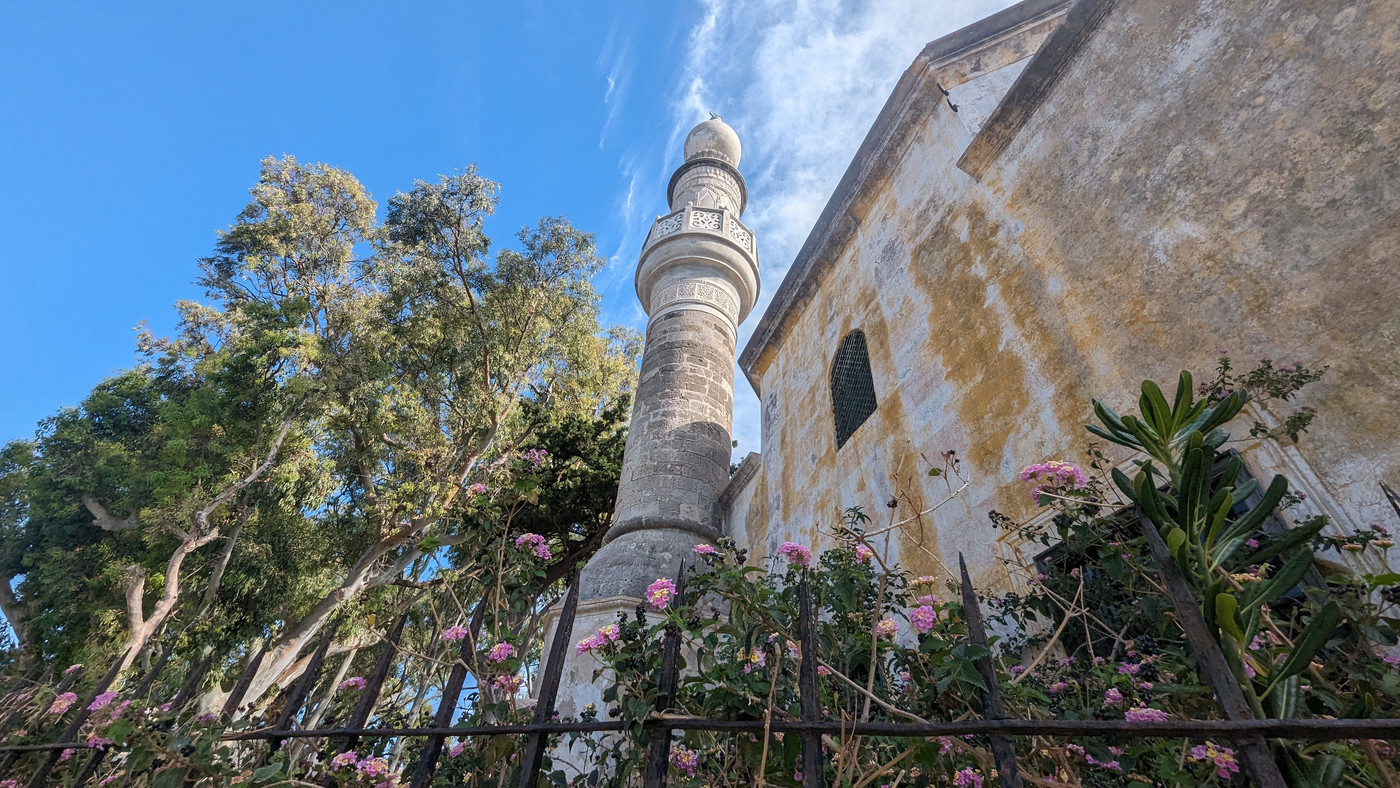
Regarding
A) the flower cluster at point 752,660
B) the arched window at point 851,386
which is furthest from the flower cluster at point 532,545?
the arched window at point 851,386

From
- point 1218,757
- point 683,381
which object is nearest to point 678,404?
point 683,381

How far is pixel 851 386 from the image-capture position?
6273 mm

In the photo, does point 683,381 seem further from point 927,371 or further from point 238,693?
point 238,693

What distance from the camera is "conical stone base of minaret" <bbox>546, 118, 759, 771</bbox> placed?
5.93m

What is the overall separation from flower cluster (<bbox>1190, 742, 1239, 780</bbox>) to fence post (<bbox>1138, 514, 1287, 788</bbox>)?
41 centimetres

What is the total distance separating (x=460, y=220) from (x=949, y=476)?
11.4 m

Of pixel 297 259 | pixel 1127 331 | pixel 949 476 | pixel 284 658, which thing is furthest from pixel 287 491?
pixel 1127 331

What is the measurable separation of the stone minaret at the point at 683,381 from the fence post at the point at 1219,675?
5038 millimetres

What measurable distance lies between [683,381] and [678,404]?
393 mm

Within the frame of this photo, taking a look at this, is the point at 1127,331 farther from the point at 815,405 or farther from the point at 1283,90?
the point at 815,405

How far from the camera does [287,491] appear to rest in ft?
36.8

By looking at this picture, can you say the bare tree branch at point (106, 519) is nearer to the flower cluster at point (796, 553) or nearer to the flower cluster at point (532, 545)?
the flower cluster at point (532, 545)

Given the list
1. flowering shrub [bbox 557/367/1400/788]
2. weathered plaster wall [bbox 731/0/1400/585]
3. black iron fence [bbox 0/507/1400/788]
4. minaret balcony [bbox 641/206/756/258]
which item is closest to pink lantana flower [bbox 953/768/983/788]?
flowering shrub [bbox 557/367/1400/788]

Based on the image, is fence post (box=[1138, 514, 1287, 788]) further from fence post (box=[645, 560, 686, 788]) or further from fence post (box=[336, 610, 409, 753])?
fence post (box=[336, 610, 409, 753])
